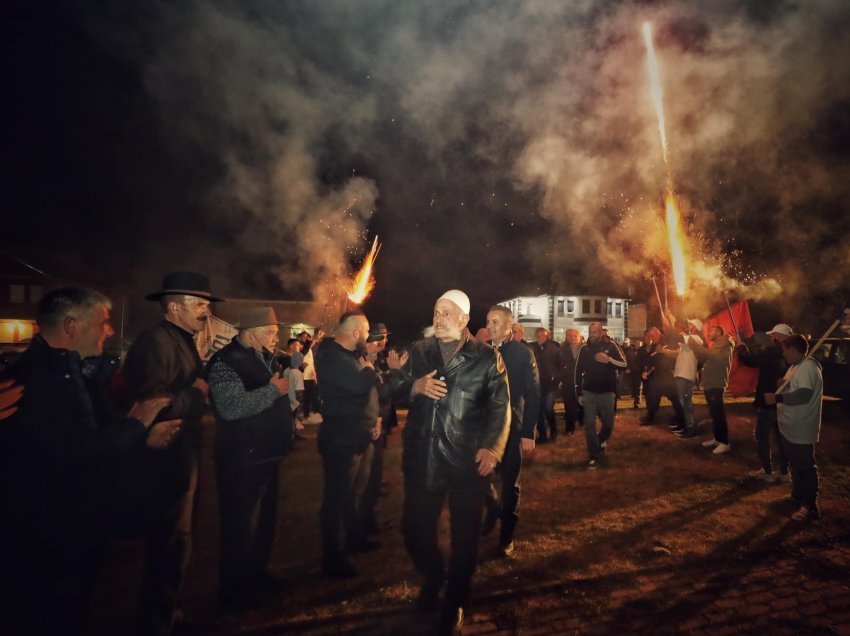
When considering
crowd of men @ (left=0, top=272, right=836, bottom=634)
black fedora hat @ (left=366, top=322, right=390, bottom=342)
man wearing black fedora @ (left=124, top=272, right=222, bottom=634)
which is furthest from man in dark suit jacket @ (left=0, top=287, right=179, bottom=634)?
black fedora hat @ (left=366, top=322, right=390, bottom=342)

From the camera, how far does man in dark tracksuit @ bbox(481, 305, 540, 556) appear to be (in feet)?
15.8

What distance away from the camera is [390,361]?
4.01 metres

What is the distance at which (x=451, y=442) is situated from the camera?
11.3ft

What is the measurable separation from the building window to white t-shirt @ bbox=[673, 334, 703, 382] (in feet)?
132

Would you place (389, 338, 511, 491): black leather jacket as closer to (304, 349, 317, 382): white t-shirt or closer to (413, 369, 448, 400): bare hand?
(413, 369, 448, 400): bare hand

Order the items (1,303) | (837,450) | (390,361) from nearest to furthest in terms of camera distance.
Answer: (390,361) < (837,450) < (1,303)

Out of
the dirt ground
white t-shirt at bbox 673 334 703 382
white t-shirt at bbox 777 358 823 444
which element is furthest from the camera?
white t-shirt at bbox 673 334 703 382

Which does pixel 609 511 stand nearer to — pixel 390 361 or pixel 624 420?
pixel 390 361

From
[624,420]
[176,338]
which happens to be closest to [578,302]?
[624,420]

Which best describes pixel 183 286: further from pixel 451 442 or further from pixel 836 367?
pixel 836 367

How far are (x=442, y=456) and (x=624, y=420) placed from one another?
1021cm

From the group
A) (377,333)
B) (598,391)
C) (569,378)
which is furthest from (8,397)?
(569,378)

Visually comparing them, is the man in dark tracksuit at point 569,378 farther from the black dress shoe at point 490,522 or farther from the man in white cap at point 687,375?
the black dress shoe at point 490,522

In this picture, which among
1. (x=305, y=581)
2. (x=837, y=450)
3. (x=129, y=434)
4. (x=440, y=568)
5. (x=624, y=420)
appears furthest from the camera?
(x=624, y=420)
